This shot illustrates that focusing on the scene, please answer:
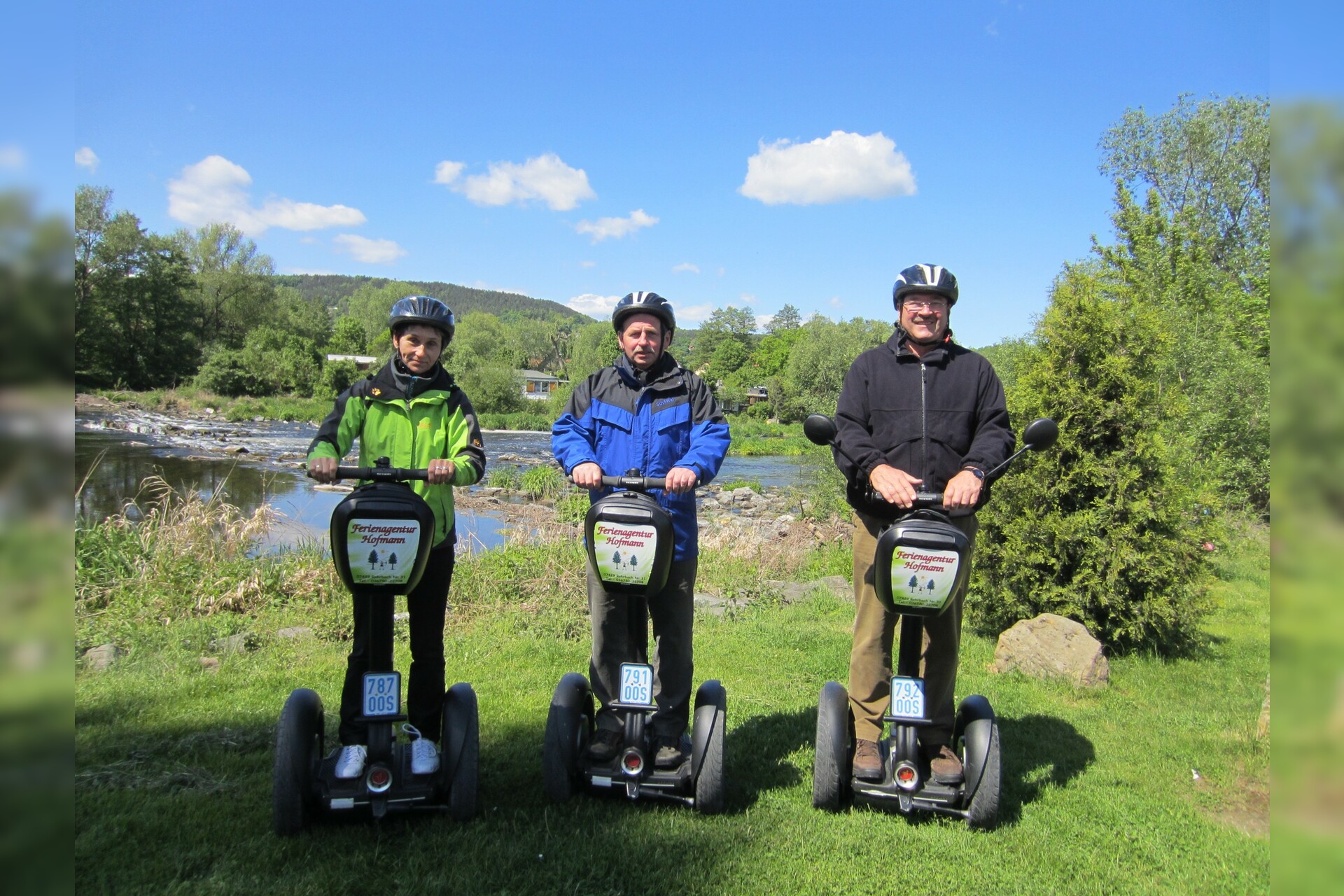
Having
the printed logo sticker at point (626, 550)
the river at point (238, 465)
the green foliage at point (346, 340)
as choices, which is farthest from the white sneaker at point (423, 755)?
the green foliage at point (346, 340)

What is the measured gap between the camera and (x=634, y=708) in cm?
330

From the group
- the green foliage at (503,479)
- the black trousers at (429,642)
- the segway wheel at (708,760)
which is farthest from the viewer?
the green foliage at (503,479)

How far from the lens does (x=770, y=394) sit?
60281 millimetres

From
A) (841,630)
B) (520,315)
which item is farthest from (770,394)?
(520,315)

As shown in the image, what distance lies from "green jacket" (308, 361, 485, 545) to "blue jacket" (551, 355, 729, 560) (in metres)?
0.42

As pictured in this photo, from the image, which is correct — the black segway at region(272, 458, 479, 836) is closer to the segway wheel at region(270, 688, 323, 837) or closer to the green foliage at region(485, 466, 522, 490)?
the segway wheel at region(270, 688, 323, 837)

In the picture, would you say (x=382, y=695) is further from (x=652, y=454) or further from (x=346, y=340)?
(x=346, y=340)

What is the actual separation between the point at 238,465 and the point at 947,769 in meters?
20.5

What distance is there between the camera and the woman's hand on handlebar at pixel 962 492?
10.4 feet

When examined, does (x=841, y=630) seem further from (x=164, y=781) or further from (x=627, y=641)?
(x=164, y=781)

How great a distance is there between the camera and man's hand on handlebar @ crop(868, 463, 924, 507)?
127 inches

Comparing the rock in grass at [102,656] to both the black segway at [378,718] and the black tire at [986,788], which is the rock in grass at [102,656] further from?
the black tire at [986,788]

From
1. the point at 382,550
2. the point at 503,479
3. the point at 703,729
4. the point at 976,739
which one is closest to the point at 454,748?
the point at 382,550

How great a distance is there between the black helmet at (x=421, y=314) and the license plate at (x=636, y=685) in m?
Result: 1.56
